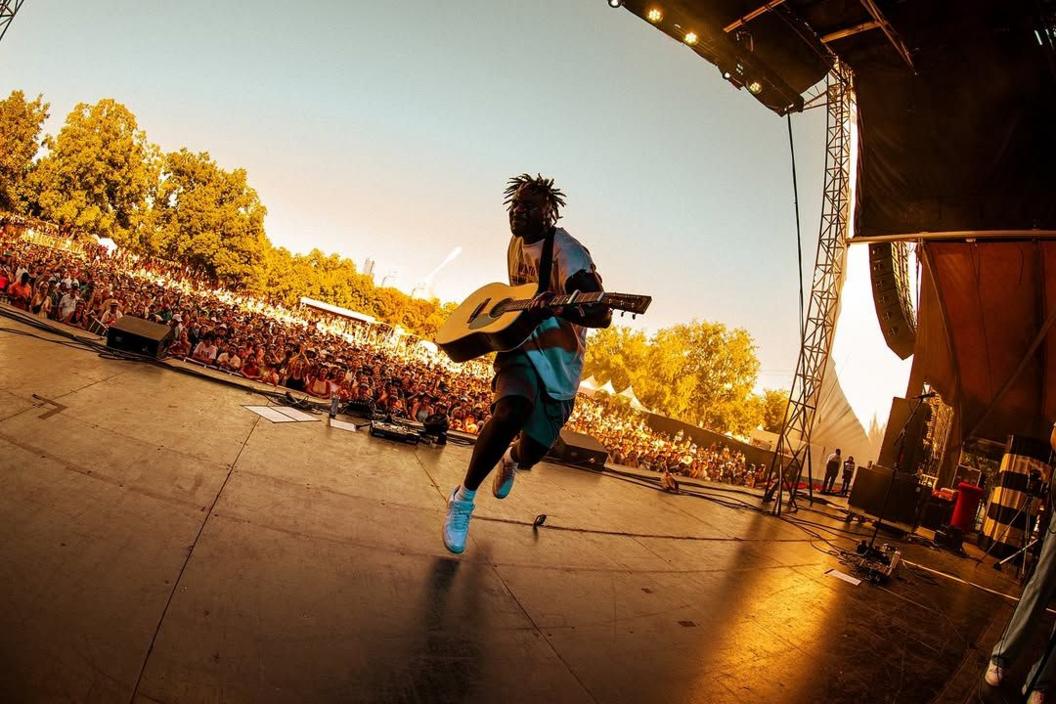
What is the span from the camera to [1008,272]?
37.1 ft

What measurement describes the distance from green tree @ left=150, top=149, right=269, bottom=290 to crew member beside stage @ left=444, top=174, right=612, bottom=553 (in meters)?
42.8

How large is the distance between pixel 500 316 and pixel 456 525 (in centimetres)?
107

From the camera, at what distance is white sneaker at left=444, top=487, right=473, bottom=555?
2.15m

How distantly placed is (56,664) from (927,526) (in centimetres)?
1329

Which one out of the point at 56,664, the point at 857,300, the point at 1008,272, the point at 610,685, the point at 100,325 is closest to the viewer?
the point at 56,664

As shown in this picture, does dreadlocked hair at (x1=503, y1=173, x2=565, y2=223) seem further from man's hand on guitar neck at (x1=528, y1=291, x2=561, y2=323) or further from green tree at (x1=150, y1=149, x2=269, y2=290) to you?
green tree at (x1=150, y1=149, x2=269, y2=290)

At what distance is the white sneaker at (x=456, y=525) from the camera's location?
2.15m

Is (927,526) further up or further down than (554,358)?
further down

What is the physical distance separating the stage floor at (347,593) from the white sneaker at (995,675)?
0.10m

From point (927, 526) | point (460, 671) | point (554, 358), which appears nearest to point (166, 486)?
point (460, 671)

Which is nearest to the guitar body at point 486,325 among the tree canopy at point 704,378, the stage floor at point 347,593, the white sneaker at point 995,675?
the stage floor at point 347,593

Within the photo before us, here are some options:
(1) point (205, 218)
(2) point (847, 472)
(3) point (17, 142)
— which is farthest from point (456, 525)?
(3) point (17, 142)

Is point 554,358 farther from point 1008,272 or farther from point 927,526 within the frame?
point 1008,272

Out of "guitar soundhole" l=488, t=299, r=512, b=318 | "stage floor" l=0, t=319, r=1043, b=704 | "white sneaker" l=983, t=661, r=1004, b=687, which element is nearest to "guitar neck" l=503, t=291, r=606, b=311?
"guitar soundhole" l=488, t=299, r=512, b=318
